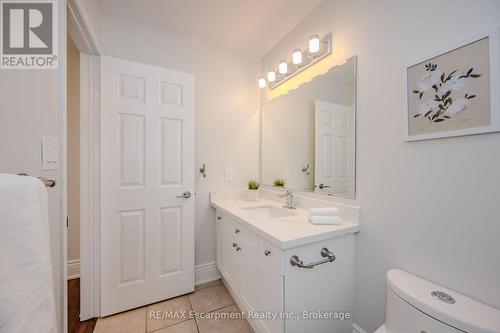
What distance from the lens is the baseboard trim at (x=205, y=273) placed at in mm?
1949

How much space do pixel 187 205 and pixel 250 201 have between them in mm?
616

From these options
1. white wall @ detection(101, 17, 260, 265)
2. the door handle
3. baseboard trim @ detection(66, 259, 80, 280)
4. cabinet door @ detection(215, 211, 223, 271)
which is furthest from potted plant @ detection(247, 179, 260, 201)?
baseboard trim @ detection(66, 259, 80, 280)

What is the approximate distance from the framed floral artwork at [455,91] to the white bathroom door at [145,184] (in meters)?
1.58

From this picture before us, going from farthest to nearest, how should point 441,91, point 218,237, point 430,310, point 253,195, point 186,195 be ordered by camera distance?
point 253,195 → point 218,237 → point 186,195 → point 441,91 → point 430,310

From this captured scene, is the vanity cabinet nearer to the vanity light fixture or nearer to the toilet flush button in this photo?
the toilet flush button

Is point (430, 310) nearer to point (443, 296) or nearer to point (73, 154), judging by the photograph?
point (443, 296)

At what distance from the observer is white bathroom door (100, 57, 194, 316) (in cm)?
154

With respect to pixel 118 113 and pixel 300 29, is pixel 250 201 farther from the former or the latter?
pixel 300 29

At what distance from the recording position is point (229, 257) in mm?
1681

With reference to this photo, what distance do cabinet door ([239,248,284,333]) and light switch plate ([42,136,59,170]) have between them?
1147 mm

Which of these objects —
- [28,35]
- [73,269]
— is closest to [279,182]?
[28,35]

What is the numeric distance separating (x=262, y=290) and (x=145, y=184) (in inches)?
47.3

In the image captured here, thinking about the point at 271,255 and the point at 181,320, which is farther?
the point at 181,320

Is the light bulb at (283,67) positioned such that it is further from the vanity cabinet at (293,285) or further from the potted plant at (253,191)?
the vanity cabinet at (293,285)
